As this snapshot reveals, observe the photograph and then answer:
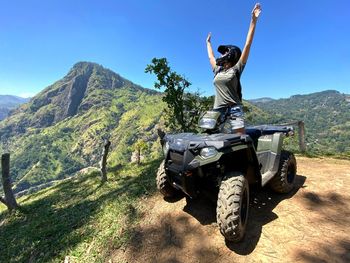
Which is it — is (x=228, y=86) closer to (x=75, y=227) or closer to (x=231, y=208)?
(x=231, y=208)

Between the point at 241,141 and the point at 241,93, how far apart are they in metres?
1.40

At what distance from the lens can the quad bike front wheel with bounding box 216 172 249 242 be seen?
4.26 meters

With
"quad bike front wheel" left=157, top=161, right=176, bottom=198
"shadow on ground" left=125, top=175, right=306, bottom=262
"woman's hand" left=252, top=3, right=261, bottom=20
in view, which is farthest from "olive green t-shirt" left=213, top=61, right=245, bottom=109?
"shadow on ground" left=125, top=175, right=306, bottom=262

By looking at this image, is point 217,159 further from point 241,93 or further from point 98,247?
point 98,247

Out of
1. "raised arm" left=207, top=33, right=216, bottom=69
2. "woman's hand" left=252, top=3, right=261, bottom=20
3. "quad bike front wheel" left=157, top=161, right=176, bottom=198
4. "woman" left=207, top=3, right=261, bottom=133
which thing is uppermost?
"woman's hand" left=252, top=3, right=261, bottom=20

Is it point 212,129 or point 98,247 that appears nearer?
point 212,129

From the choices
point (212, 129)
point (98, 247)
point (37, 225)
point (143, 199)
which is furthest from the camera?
point (37, 225)

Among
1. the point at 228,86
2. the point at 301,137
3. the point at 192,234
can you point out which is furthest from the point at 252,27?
the point at 301,137

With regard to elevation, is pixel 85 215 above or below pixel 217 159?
below

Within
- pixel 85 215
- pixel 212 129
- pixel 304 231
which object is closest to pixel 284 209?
pixel 304 231

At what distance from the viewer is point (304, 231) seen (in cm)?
484

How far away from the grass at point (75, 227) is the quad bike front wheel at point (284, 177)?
3218 millimetres

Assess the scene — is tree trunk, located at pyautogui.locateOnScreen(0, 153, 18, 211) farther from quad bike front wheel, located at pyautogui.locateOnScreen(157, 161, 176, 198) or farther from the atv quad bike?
the atv quad bike

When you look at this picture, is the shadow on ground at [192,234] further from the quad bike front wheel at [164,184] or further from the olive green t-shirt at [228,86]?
the olive green t-shirt at [228,86]
